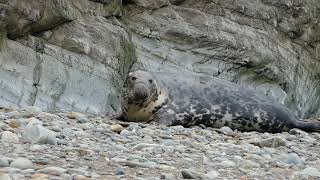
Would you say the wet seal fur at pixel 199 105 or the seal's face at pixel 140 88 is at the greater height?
the seal's face at pixel 140 88

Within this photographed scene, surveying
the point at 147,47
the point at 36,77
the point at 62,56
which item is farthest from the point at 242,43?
the point at 36,77

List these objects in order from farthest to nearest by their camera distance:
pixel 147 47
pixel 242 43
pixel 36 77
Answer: pixel 242 43 → pixel 147 47 → pixel 36 77

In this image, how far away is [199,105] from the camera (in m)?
6.38

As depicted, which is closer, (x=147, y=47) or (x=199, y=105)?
(x=199, y=105)

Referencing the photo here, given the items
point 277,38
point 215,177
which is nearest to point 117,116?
point 215,177

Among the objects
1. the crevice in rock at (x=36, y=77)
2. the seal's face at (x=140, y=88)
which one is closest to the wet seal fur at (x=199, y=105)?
the seal's face at (x=140, y=88)

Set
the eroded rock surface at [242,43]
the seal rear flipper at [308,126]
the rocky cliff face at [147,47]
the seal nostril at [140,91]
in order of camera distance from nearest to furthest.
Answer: the seal nostril at [140,91]
the seal rear flipper at [308,126]
the rocky cliff face at [147,47]
the eroded rock surface at [242,43]

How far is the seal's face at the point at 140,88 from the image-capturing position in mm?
5984

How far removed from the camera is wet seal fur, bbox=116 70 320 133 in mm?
6137

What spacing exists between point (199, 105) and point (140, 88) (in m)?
0.72

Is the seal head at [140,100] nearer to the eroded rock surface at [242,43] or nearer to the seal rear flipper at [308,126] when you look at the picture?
the seal rear flipper at [308,126]

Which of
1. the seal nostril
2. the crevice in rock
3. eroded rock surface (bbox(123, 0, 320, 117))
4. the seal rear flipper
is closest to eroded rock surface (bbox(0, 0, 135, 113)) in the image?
the crevice in rock

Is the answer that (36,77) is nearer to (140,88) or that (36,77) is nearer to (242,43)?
(140,88)

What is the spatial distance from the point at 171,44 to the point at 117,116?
11.5ft
